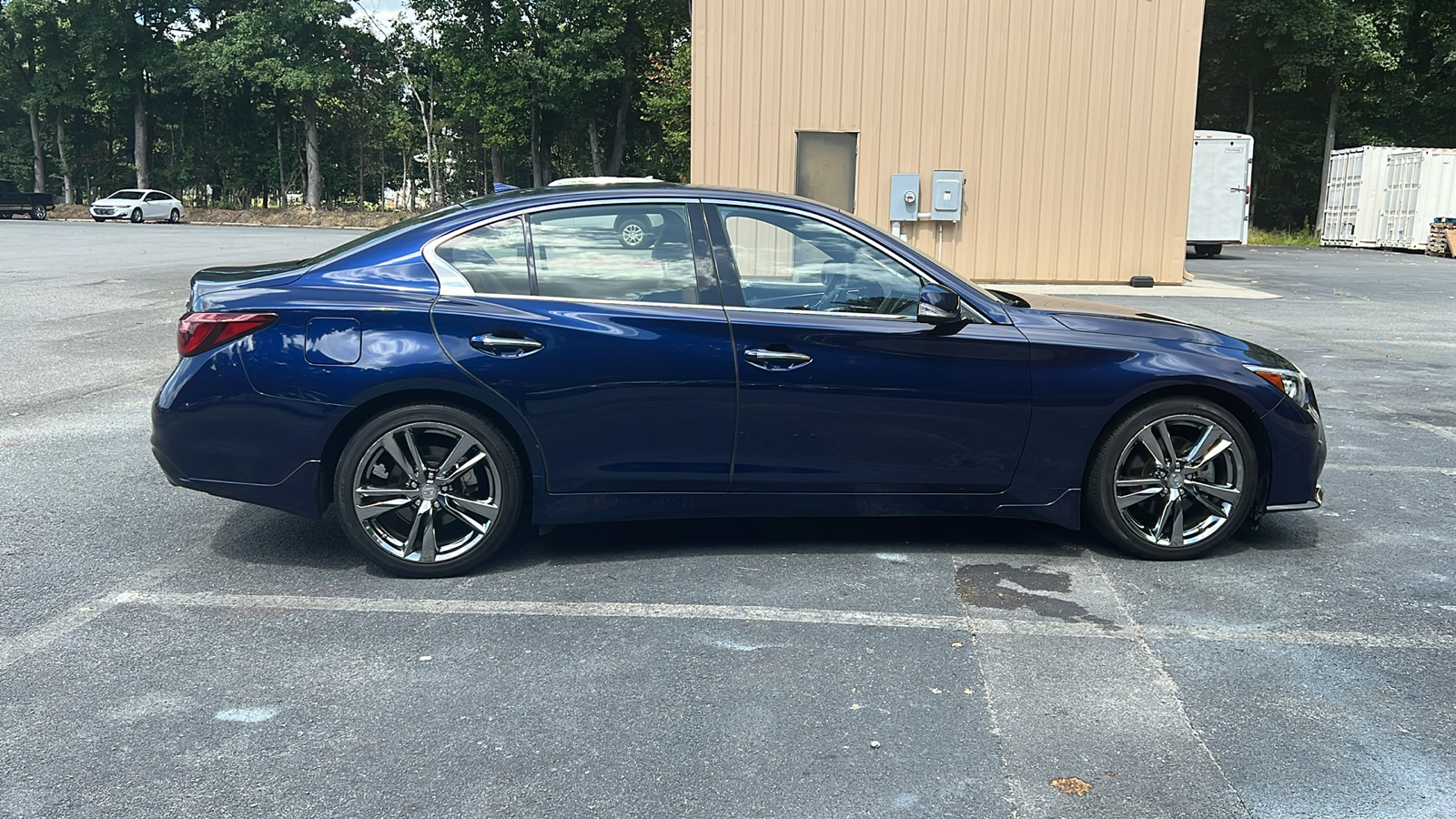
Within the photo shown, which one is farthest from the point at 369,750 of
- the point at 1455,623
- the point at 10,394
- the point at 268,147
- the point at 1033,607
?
the point at 268,147

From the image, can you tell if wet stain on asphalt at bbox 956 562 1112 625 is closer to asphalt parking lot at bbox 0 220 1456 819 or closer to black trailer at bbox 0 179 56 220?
asphalt parking lot at bbox 0 220 1456 819

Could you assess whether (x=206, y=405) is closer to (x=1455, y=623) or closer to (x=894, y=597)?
(x=894, y=597)

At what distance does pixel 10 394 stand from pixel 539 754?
22.5ft

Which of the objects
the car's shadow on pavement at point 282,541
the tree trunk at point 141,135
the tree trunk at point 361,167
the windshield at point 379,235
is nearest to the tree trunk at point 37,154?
the tree trunk at point 141,135

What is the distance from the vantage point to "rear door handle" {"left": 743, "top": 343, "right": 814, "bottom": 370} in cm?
452

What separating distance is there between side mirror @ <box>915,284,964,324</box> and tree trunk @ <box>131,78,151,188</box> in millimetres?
55036

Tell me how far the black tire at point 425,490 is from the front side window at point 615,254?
65cm

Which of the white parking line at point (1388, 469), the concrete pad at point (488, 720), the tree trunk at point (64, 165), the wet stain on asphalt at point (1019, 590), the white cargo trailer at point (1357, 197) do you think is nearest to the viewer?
the concrete pad at point (488, 720)

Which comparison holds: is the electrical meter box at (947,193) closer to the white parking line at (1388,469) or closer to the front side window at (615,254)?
the white parking line at (1388,469)

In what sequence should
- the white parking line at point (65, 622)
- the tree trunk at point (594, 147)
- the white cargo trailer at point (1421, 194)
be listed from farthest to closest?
the tree trunk at point (594, 147) → the white cargo trailer at point (1421, 194) → the white parking line at point (65, 622)

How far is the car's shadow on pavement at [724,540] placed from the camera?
4875 millimetres

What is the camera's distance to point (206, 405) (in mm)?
4438

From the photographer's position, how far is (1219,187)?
25.8 metres

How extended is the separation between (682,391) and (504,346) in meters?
0.69
